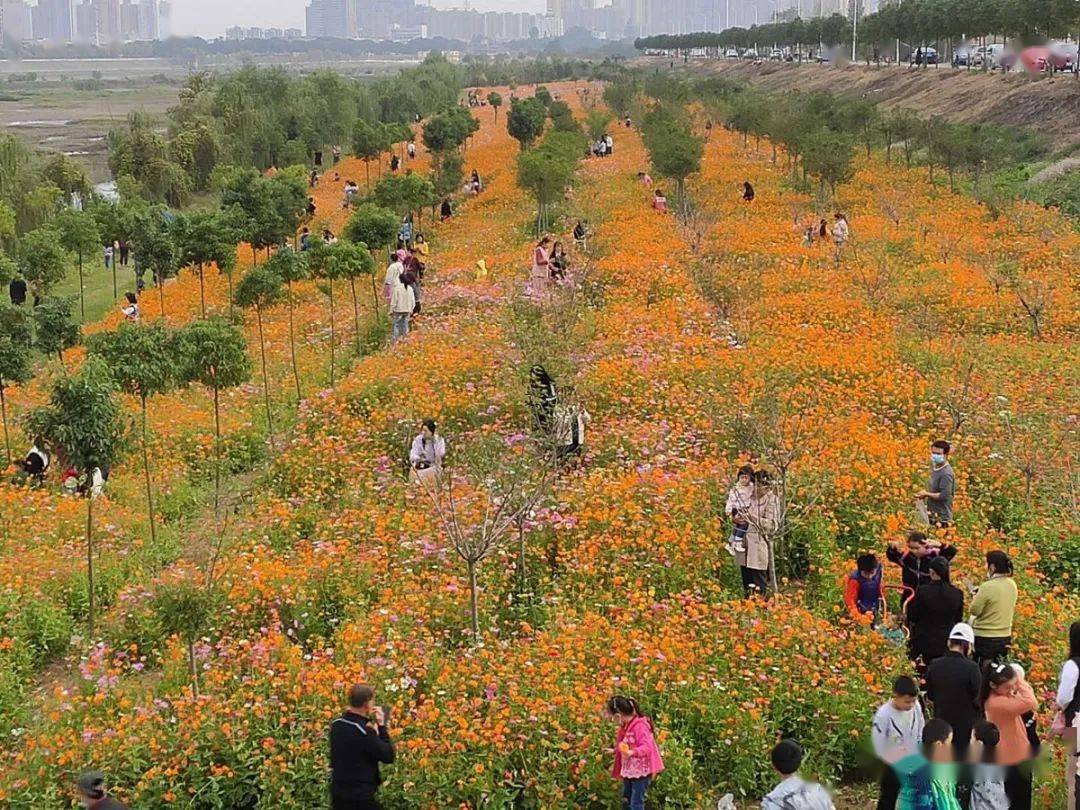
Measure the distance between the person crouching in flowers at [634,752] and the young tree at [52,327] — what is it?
13083mm

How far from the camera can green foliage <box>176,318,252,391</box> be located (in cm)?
1345

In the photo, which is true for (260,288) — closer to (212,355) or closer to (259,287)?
(259,287)

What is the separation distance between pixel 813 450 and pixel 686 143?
20441 mm

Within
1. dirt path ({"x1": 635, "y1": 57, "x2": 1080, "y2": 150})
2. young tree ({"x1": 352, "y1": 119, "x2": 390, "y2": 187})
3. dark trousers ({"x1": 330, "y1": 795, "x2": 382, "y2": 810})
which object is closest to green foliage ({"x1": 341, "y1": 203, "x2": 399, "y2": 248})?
dark trousers ({"x1": 330, "y1": 795, "x2": 382, "y2": 810})

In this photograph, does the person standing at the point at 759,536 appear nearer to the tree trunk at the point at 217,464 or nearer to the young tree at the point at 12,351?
the tree trunk at the point at 217,464

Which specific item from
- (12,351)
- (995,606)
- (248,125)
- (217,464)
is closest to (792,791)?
(995,606)

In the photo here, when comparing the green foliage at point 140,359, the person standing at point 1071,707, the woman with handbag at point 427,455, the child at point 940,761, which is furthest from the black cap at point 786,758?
the green foliage at point 140,359

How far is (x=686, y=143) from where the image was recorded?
31562 mm

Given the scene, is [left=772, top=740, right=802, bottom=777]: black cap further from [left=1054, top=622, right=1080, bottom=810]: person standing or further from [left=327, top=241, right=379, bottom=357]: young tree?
[left=327, top=241, right=379, bottom=357]: young tree

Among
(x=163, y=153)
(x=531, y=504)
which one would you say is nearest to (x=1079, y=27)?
(x=163, y=153)

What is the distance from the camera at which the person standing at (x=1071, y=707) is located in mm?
6777

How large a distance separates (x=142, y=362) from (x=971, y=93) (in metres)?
53.6

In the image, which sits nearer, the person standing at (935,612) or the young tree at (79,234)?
the person standing at (935,612)

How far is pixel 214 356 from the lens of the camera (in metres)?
13.7
